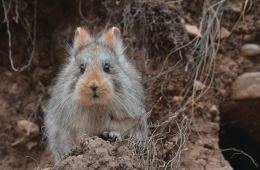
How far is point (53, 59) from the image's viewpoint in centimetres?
907

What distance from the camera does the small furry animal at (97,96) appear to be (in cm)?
691

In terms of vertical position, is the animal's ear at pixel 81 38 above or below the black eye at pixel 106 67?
above

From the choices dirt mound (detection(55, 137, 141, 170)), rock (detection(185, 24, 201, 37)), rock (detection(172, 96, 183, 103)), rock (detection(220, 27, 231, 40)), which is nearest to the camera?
dirt mound (detection(55, 137, 141, 170))

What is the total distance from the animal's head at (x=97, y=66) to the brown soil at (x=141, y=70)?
83cm

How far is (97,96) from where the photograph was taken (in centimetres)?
686

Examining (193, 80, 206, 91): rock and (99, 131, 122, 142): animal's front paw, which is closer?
(99, 131, 122, 142): animal's front paw

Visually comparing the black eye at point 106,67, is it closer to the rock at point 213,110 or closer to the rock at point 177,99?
the rock at point 177,99

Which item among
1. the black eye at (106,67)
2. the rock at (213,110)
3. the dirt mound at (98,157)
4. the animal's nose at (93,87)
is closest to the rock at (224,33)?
the rock at (213,110)

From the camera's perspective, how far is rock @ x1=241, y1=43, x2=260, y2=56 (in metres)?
8.34

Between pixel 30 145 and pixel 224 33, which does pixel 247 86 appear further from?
pixel 30 145

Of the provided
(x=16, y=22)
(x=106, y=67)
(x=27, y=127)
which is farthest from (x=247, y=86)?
(x=16, y=22)

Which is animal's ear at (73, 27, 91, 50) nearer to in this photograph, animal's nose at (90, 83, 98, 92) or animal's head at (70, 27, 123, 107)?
animal's head at (70, 27, 123, 107)

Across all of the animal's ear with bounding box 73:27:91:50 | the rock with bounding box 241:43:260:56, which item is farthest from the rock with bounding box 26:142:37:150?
the rock with bounding box 241:43:260:56

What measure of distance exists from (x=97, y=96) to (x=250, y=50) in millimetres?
2309
